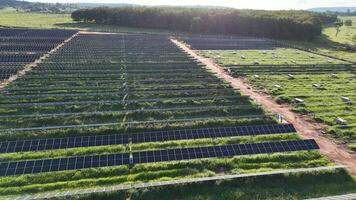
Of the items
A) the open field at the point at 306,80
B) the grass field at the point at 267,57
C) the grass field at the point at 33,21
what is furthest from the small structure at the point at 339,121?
the grass field at the point at 33,21

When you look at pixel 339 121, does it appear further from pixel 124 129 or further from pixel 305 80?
pixel 124 129

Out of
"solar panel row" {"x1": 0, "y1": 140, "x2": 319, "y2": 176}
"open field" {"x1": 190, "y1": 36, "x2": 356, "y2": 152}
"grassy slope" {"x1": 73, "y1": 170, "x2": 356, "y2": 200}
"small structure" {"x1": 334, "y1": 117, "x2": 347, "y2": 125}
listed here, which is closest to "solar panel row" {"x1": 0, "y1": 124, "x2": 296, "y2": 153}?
"solar panel row" {"x1": 0, "y1": 140, "x2": 319, "y2": 176}

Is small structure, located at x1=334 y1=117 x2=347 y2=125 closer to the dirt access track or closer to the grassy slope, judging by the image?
the dirt access track

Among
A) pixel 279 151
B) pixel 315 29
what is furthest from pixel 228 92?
pixel 315 29

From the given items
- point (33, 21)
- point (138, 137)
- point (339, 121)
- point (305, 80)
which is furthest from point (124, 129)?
point (33, 21)

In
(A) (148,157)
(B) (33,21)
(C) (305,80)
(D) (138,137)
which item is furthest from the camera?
(B) (33,21)

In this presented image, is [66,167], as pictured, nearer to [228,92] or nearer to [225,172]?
[225,172]

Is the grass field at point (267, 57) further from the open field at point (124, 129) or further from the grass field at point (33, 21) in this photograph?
the grass field at point (33, 21)
